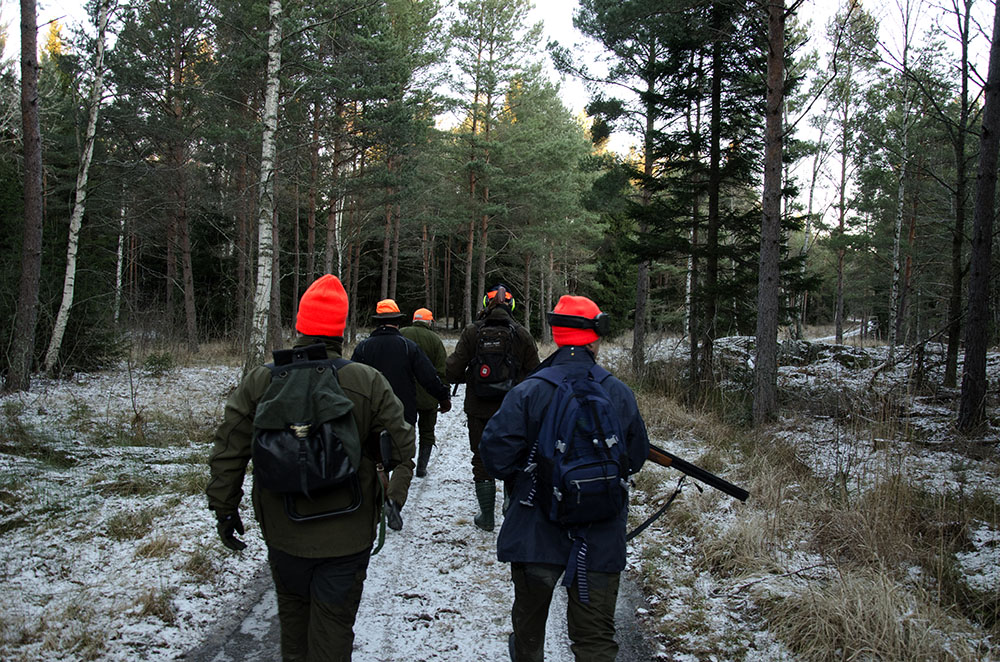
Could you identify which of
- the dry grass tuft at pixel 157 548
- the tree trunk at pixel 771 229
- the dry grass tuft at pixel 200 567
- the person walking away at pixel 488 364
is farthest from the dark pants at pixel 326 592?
the tree trunk at pixel 771 229

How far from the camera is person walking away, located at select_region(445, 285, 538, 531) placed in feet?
16.7

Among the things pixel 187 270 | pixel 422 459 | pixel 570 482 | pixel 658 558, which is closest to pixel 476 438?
pixel 422 459

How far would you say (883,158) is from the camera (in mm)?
21547

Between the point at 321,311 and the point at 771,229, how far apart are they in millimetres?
7654

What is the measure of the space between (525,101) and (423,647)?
2590 centimetres

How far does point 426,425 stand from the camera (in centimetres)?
651

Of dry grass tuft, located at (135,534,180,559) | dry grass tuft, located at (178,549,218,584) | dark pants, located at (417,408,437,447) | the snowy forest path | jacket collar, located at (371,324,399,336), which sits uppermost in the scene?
jacket collar, located at (371,324,399,336)

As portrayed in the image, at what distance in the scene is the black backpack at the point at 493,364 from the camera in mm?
5082

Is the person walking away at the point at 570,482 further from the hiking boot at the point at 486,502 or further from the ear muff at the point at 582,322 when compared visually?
the hiking boot at the point at 486,502

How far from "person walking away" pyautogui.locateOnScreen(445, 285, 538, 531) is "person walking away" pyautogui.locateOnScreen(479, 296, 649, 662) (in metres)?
2.49

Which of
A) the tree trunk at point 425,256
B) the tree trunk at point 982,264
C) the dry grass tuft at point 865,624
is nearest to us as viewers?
the dry grass tuft at point 865,624

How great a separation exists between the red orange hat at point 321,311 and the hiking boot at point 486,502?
2950mm

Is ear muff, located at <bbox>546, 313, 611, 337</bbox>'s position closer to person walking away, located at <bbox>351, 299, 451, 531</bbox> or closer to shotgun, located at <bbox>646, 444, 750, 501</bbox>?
shotgun, located at <bbox>646, 444, 750, 501</bbox>

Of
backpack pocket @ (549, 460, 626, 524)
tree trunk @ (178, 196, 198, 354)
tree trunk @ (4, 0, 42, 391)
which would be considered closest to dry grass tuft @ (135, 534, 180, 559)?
backpack pocket @ (549, 460, 626, 524)
